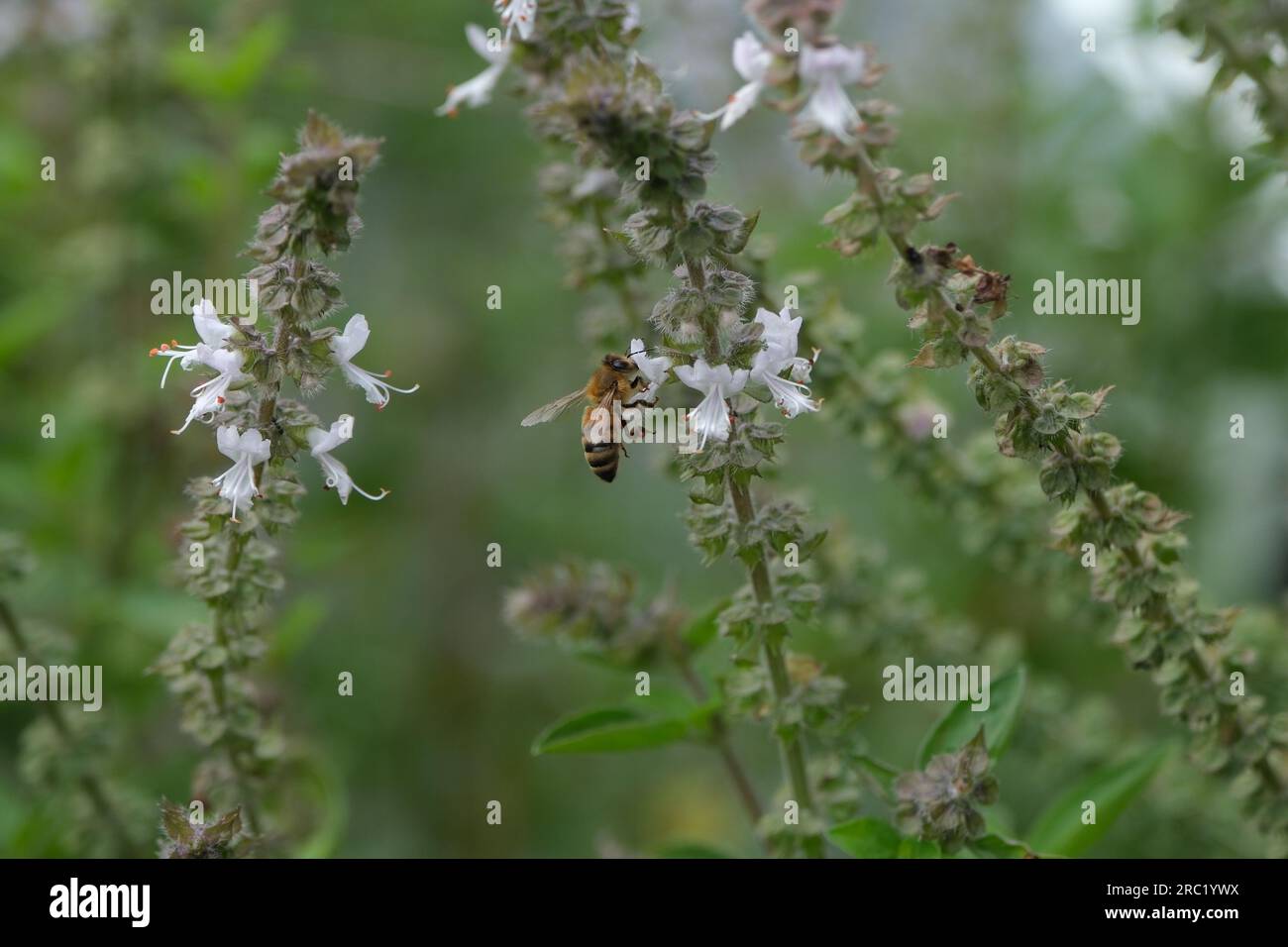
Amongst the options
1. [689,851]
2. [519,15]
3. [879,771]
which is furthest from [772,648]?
[519,15]

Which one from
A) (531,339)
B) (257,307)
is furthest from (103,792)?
(531,339)

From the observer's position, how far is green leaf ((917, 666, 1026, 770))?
178 centimetres

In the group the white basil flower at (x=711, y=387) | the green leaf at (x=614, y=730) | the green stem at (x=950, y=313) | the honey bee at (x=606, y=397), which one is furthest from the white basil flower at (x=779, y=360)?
the green leaf at (x=614, y=730)

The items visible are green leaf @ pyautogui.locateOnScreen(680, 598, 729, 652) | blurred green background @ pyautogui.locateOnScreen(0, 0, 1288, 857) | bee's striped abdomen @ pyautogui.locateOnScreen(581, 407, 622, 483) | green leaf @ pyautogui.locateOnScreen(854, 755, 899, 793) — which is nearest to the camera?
→ green leaf @ pyautogui.locateOnScreen(854, 755, 899, 793)

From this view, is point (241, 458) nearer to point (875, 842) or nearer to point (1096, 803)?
point (875, 842)

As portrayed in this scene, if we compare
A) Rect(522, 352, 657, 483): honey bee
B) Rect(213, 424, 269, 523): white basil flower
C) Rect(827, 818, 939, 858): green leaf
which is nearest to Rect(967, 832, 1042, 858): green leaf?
Rect(827, 818, 939, 858): green leaf

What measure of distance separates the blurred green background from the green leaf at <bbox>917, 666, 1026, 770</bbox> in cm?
42

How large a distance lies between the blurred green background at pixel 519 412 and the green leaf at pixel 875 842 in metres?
0.62

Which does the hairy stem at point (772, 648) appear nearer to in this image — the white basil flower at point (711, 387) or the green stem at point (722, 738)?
the white basil flower at point (711, 387)

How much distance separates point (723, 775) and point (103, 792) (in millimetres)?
2353

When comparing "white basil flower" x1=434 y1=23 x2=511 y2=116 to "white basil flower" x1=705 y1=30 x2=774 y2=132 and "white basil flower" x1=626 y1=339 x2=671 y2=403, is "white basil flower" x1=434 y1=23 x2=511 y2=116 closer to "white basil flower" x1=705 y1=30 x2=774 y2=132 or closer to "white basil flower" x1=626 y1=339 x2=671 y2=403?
"white basil flower" x1=705 y1=30 x2=774 y2=132

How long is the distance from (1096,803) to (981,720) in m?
0.24
